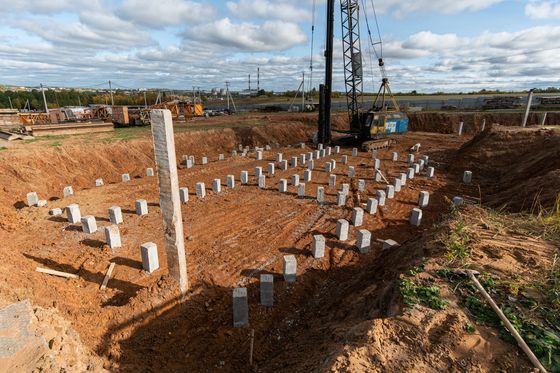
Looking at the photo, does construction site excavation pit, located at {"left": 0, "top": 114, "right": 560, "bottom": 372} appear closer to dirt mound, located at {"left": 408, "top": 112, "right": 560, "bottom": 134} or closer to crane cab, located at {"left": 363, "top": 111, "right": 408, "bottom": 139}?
crane cab, located at {"left": 363, "top": 111, "right": 408, "bottom": 139}

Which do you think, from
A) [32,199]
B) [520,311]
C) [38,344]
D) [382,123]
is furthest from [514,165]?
[32,199]

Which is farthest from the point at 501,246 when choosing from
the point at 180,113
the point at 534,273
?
the point at 180,113

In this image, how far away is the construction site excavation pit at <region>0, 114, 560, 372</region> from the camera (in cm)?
272

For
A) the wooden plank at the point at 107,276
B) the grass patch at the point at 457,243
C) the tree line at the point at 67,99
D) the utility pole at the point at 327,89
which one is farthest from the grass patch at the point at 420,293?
the tree line at the point at 67,99

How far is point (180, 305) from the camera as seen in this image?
4.61 m

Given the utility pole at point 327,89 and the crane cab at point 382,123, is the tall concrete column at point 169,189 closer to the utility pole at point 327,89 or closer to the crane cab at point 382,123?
the crane cab at point 382,123

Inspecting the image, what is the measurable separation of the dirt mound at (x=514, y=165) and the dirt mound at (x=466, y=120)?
37.8 feet

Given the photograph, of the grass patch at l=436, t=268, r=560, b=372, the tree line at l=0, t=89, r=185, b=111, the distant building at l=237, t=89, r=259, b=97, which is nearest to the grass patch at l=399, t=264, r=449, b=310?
the grass patch at l=436, t=268, r=560, b=372

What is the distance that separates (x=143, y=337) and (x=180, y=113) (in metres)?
21.9

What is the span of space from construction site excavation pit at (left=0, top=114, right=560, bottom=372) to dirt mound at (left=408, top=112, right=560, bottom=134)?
14.3 meters

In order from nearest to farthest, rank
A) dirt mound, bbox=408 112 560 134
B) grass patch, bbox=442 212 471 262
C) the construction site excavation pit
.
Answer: the construction site excavation pit < grass patch, bbox=442 212 471 262 < dirt mound, bbox=408 112 560 134

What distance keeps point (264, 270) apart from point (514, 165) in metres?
11.6

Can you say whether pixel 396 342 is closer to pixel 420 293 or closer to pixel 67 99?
pixel 420 293

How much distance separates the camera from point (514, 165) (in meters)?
11.7
